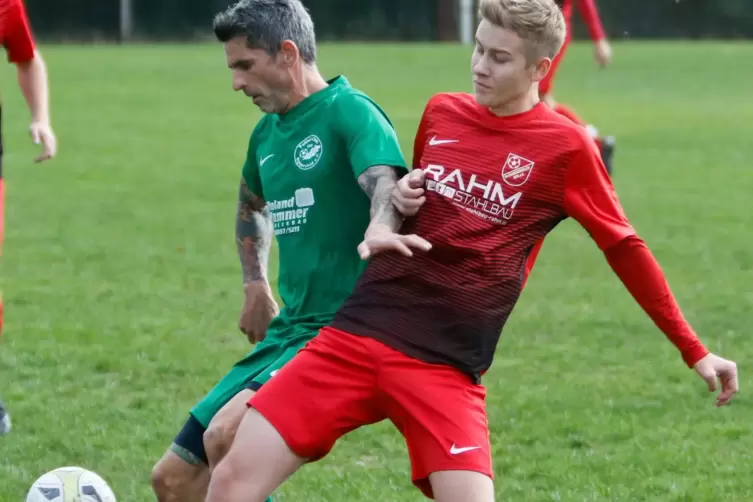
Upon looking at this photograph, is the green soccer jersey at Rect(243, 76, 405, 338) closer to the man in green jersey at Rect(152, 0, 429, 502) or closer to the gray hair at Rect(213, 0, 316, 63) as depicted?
the man in green jersey at Rect(152, 0, 429, 502)

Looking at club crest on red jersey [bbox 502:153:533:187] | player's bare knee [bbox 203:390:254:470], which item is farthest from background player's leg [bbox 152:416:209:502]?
club crest on red jersey [bbox 502:153:533:187]

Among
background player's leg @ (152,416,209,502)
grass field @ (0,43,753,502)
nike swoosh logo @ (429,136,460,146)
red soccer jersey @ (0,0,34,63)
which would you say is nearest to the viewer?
nike swoosh logo @ (429,136,460,146)

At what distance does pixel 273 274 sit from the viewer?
8.71 m

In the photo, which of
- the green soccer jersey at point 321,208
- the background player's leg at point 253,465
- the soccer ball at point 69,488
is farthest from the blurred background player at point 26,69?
the background player's leg at point 253,465

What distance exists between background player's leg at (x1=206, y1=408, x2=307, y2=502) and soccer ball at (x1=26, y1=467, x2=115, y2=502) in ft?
3.56

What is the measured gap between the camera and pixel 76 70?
83.9ft

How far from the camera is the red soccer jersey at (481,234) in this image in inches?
138

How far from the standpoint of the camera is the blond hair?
138 inches

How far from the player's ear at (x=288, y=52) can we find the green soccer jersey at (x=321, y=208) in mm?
127

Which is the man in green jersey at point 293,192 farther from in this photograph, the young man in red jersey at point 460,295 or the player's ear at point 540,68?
the player's ear at point 540,68

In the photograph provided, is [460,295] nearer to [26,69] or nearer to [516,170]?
[516,170]

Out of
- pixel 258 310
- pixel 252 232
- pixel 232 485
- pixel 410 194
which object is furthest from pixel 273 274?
pixel 232 485

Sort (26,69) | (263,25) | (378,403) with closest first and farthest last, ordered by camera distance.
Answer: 1. (378,403)
2. (263,25)
3. (26,69)

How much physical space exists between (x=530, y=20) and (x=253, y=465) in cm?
134
